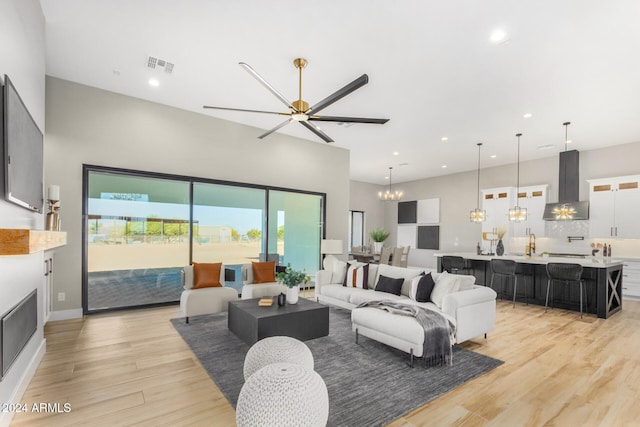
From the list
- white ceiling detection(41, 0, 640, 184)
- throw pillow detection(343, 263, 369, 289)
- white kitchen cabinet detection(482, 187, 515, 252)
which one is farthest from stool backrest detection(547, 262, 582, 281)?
white kitchen cabinet detection(482, 187, 515, 252)

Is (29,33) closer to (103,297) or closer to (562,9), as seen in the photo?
(103,297)

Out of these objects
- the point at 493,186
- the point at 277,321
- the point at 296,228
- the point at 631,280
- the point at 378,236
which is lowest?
the point at 631,280

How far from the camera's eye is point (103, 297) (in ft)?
16.2

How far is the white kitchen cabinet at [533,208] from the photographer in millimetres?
8109

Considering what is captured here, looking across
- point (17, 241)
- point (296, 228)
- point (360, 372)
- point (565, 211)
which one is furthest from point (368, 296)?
point (565, 211)

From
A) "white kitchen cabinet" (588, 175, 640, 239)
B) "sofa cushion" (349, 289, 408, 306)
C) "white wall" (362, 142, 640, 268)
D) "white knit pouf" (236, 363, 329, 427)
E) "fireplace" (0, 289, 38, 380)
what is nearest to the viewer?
"white knit pouf" (236, 363, 329, 427)

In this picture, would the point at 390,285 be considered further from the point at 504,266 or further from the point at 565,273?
the point at 565,273

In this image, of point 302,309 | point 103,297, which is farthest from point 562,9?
point 103,297

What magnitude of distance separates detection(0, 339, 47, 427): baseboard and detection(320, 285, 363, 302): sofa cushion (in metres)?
3.64

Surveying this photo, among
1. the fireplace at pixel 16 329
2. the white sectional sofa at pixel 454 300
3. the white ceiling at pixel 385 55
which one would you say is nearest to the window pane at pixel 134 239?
the white ceiling at pixel 385 55

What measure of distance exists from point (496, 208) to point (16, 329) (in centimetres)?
1005

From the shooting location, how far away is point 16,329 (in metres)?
2.32

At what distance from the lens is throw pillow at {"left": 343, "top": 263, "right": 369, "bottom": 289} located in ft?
16.8

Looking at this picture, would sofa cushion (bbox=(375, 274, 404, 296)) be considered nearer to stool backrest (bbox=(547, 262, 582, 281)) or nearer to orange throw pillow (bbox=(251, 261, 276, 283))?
orange throw pillow (bbox=(251, 261, 276, 283))
